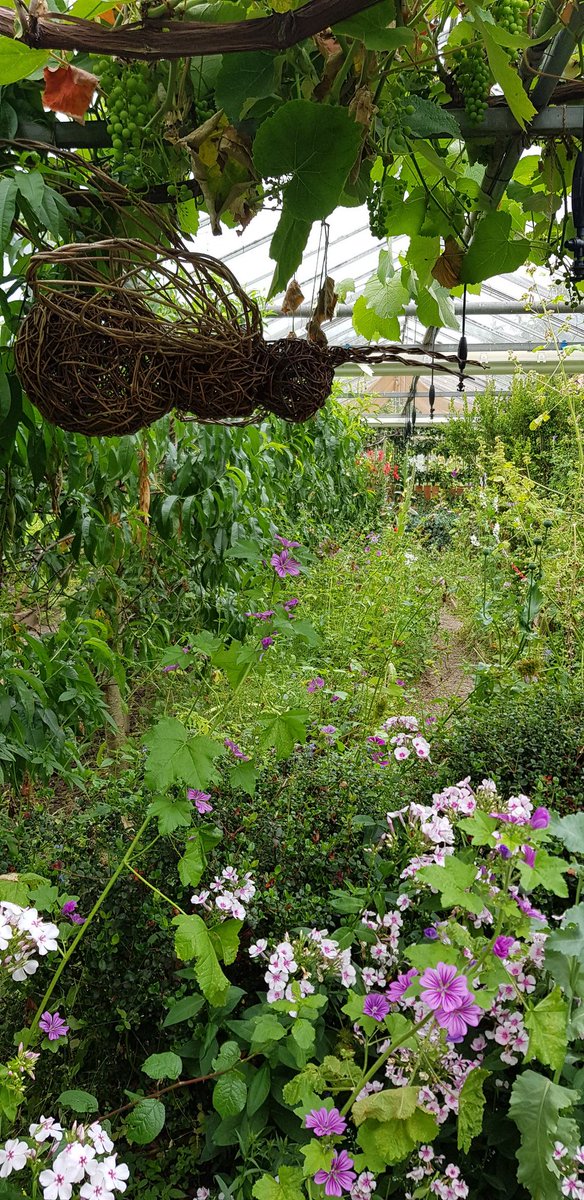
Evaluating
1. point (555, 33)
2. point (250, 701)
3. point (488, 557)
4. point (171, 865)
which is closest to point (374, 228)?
point (555, 33)

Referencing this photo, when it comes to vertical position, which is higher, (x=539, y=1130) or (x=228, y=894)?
(x=228, y=894)

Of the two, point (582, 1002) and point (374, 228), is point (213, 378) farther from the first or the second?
point (582, 1002)

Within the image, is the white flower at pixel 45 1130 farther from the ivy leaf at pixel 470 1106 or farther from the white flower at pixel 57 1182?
the ivy leaf at pixel 470 1106

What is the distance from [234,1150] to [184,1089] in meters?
0.12

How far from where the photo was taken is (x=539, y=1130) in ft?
2.90

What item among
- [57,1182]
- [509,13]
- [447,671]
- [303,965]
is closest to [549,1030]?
[303,965]

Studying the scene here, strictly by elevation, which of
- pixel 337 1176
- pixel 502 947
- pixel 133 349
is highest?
pixel 133 349

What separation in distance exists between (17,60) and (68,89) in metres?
0.11

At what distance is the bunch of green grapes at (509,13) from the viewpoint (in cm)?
88

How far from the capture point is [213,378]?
907 millimetres

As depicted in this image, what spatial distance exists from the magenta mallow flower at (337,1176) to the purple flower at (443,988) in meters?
0.21

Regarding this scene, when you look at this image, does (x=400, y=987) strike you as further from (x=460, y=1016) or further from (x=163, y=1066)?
(x=163, y=1066)

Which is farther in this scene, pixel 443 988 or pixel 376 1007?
pixel 376 1007

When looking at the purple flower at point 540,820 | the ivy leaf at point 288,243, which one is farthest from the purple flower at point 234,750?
the ivy leaf at point 288,243
